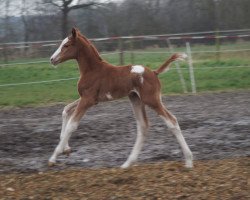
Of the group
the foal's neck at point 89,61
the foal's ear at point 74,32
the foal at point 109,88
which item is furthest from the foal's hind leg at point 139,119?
the foal's ear at point 74,32

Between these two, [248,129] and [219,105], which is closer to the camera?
[248,129]

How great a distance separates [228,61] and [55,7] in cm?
1604

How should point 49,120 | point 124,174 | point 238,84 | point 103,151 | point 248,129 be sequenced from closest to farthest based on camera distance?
1. point 124,174
2. point 103,151
3. point 248,129
4. point 49,120
5. point 238,84

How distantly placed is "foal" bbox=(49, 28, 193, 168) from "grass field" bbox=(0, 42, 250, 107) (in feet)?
21.6

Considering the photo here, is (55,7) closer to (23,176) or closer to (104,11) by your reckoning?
(104,11)

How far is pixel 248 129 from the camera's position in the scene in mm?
8250

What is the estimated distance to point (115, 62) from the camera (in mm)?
17719

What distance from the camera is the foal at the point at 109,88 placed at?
18.9 ft

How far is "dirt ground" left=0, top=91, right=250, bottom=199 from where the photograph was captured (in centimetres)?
497

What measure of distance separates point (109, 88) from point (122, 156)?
1.18 m

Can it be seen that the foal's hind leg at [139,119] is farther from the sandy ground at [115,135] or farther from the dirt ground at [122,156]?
the sandy ground at [115,135]

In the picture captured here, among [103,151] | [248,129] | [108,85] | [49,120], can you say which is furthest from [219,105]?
[108,85]

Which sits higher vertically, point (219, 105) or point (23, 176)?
point (23, 176)

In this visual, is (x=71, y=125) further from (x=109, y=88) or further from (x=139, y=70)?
(x=139, y=70)
